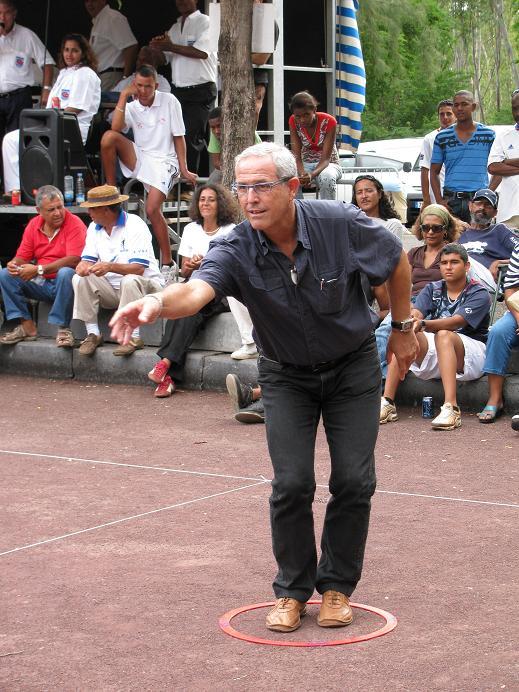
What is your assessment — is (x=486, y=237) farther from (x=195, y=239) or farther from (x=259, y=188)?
(x=259, y=188)

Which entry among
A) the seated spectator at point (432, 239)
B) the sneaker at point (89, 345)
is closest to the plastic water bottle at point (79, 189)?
the sneaker at point (89, 345)

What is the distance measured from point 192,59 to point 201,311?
14.2 feet

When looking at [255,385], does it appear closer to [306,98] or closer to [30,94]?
[306,98]

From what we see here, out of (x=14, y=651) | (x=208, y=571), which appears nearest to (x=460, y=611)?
(x=208, y=571)

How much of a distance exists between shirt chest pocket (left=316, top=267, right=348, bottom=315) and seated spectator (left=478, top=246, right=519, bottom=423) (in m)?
4.31

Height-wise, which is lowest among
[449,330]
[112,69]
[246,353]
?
[246,353]

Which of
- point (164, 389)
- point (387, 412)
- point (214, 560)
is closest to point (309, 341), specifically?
point (214, 560)

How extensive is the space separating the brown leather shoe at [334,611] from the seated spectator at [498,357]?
404cm

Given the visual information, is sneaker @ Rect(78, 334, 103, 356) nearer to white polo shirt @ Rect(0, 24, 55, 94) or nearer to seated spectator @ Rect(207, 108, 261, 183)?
seated spectator @ Rect(207, 108, 261, 183)

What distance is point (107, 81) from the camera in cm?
1383

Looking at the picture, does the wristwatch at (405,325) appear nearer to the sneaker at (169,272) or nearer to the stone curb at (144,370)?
the stone curb at (144,370)

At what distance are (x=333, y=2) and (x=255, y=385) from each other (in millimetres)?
7971

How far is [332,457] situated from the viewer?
15.6ft

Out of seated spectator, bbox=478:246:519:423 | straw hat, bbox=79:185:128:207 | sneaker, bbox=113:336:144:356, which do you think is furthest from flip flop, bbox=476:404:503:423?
straw hat, bbox=79:185:128:207
